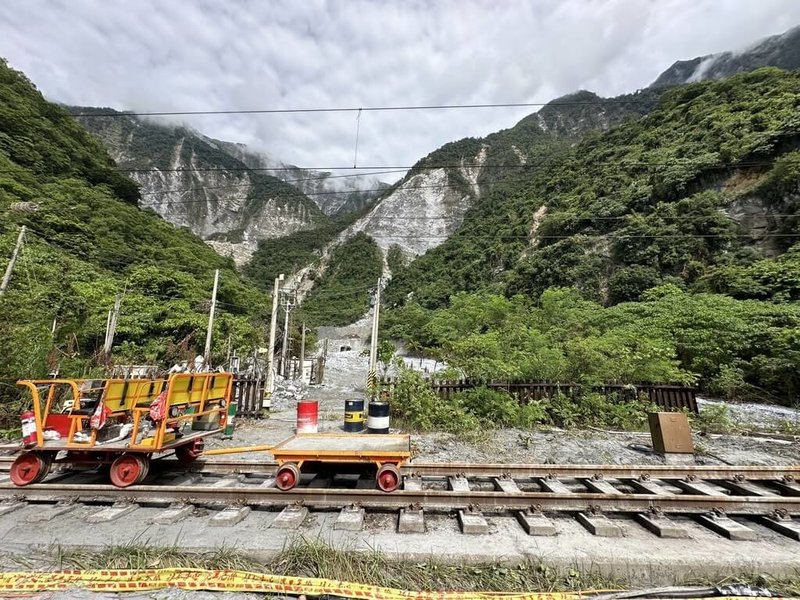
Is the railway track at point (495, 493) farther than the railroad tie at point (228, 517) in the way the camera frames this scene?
Yes

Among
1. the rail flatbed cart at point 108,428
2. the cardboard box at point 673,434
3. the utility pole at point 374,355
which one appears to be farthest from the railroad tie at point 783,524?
the utility pole at point 374,355

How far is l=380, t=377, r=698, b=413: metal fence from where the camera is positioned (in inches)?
397

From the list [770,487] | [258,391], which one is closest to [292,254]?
[258,391]

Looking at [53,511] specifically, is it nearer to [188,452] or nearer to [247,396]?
[188,452]

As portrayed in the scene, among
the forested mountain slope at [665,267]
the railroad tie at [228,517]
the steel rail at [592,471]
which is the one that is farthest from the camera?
the forested mountain slope at [665,267]

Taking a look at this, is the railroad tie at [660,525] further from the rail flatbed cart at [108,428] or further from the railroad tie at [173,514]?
the rail flatbed cart at [108,428]

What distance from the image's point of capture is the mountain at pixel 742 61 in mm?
104500

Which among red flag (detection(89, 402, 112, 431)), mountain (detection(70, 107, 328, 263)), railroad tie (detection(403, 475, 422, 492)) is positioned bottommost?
railroad tie (detection(403, 475, 422, 492))

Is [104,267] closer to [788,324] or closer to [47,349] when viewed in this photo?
[47,349]

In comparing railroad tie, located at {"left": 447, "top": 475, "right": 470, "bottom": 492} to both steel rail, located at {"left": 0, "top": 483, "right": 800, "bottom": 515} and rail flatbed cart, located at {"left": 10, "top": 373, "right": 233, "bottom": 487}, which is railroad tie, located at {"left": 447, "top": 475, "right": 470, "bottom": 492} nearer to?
steel rail, located at {"left": 0, "top": 483, "right": 800, "bottom": 515}

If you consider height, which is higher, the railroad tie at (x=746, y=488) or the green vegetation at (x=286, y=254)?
the green vegetation at (x=286, y=254)

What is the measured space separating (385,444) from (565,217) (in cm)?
5163

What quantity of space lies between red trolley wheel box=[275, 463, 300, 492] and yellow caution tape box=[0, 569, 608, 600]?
149cm

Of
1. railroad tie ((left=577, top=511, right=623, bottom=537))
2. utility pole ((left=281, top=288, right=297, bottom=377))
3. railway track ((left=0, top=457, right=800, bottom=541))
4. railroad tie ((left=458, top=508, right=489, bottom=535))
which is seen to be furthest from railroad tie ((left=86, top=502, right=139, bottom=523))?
utility pole ((left=281, top=288, right=297, bottom=377))
